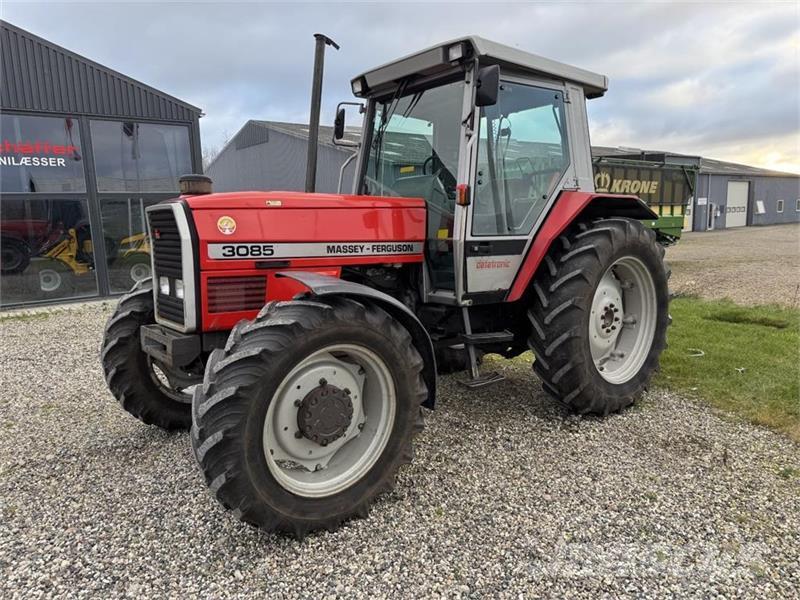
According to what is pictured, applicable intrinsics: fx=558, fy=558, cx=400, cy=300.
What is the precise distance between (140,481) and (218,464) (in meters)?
1.12

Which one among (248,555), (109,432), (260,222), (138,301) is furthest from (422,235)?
(109,432)

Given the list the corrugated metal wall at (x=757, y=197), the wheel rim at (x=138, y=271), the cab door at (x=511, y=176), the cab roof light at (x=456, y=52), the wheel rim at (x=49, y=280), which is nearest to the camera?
the cab roof light at (x=456, y=52)

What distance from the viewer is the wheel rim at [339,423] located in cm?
259

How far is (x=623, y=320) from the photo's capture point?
431 centimetres

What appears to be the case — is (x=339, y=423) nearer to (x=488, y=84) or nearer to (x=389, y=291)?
(x=389, y=291)

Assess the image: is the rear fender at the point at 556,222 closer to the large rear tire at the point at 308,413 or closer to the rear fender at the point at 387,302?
the rear fender at the point at 387,302

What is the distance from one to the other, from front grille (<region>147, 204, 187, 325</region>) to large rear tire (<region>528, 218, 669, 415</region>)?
7.30 feet

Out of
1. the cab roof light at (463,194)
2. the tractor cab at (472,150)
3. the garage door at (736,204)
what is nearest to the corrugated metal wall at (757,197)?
the garage door at (736,204)

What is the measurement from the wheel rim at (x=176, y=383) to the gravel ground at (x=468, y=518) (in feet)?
0.91

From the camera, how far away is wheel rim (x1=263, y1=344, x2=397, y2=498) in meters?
2.59

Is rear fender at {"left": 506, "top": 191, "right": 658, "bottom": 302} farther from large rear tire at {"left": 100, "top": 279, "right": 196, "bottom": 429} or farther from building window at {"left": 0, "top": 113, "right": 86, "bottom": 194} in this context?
building window at {"left": 0, "top": 113, "right": 86, "bottom": 194}

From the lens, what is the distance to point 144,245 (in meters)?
10.7

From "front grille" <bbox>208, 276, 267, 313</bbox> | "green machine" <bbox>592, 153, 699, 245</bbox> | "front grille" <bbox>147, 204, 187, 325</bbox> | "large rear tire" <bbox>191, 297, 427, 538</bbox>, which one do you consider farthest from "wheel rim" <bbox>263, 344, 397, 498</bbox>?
"green machine" <bbox>592, 153, 699, 245</bbox>

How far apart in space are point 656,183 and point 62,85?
11.1m
